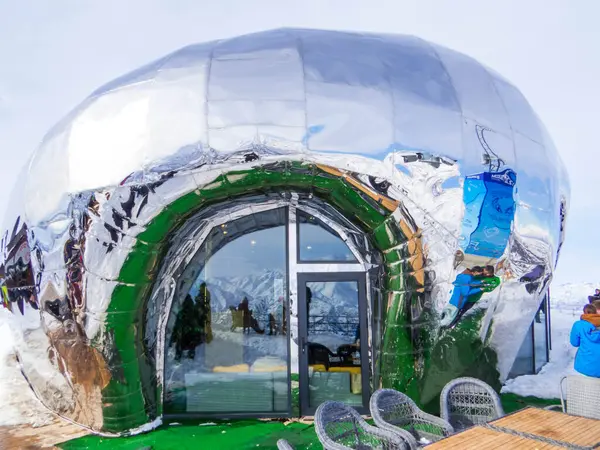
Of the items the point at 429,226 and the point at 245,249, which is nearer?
the point at 429,226

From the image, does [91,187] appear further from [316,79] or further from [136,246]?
[316,79]

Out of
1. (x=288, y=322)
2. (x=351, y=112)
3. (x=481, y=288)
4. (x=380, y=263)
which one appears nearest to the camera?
(x=351, y=112)

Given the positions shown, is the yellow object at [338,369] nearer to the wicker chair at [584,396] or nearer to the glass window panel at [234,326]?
the glass window panel at [234,326]

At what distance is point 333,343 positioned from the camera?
6234 millimetres

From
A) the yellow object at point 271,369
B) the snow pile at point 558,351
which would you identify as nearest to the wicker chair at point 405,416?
the yellow object at point 271,369

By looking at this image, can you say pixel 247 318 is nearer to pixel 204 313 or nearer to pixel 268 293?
pixel 268 293

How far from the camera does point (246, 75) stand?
Answer: 5.05m

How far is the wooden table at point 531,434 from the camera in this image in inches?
126

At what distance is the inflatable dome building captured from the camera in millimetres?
4988

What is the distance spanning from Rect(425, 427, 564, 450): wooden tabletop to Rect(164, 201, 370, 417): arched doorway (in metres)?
2.85

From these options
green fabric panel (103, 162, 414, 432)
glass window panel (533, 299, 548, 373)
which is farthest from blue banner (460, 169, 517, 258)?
glass window panel (533, 299, 548, 373)

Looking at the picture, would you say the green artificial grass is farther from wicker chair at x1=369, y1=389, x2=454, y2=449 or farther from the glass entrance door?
wicker chair at x1=369, y1=389, x2=454, y2=449

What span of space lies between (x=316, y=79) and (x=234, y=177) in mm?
1315

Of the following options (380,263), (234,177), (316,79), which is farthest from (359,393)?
(316,79)
